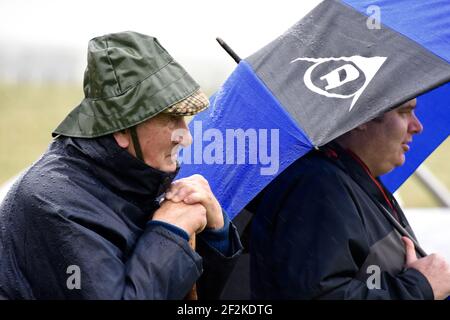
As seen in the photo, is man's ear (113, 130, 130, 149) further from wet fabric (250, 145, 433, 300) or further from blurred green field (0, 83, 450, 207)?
blurred green field (0, 83, 450, 207)

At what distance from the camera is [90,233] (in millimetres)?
2293

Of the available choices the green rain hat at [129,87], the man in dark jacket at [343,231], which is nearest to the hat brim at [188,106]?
the green rain hat at [129,87]

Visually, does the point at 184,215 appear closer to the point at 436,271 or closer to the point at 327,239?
the point at 327,239

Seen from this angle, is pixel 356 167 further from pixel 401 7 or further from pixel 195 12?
pixel 195 12

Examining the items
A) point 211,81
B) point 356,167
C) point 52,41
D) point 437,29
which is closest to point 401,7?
point 437,29

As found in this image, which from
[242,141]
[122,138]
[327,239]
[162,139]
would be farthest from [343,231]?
[122,138]

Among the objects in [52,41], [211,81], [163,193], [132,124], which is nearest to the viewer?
[132,124]

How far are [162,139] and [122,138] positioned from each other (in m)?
0.12

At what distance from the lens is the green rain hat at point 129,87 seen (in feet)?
7.81

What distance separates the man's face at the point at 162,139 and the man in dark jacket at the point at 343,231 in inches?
21.0

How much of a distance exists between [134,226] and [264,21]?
14.2 m

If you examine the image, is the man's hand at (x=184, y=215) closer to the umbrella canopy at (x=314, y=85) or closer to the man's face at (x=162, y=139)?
the man's face at (x=162, y=139)

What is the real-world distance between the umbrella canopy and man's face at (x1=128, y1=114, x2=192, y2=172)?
1.29ft
